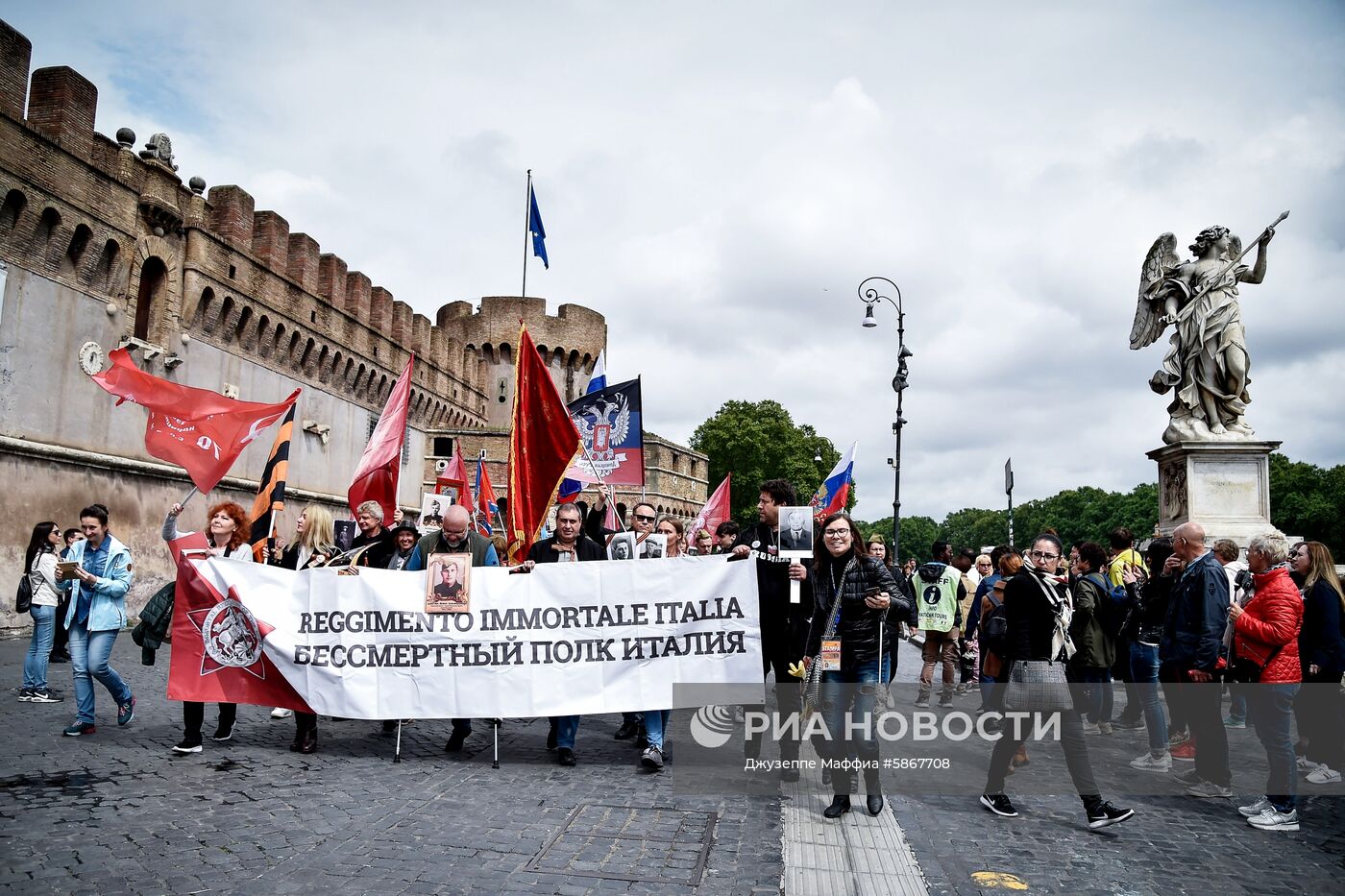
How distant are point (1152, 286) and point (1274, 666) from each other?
24.4 feet

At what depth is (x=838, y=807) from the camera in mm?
5070

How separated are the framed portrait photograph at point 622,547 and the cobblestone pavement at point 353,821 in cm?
188

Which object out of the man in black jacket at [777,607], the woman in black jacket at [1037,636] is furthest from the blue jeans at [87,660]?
the woman in black jacket at [1037,636]

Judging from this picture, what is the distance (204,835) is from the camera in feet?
14.7

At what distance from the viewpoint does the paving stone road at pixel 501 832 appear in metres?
3.97

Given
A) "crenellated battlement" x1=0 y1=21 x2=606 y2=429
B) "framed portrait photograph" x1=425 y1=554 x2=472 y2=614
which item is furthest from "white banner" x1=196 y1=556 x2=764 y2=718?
"crenellated battlement" x1=0 y1=21 x2=606 y2=429

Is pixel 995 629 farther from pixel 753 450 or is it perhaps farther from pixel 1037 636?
pixel 753 450

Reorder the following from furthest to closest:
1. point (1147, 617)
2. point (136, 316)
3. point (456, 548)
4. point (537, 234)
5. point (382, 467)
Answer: point (537, 234), point (136, 316), point (382, 467), point (1147, 617), point (456, 548)

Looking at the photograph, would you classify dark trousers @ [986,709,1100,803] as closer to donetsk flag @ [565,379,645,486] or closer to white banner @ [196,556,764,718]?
white banner @ [196,556,764,718]

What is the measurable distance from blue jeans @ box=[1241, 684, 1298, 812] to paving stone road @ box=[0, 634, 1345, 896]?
24 centimetres

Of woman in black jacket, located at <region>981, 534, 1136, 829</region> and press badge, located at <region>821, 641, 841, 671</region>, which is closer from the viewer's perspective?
woman in black jacket, located at <region>981, 534, 1136, 829</region>

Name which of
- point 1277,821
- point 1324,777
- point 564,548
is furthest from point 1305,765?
point 564,548

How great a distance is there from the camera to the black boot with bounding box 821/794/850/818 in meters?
5.04

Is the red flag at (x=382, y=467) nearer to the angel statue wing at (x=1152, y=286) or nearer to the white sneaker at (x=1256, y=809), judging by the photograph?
the white sneaker at (x=1256, y=809)
